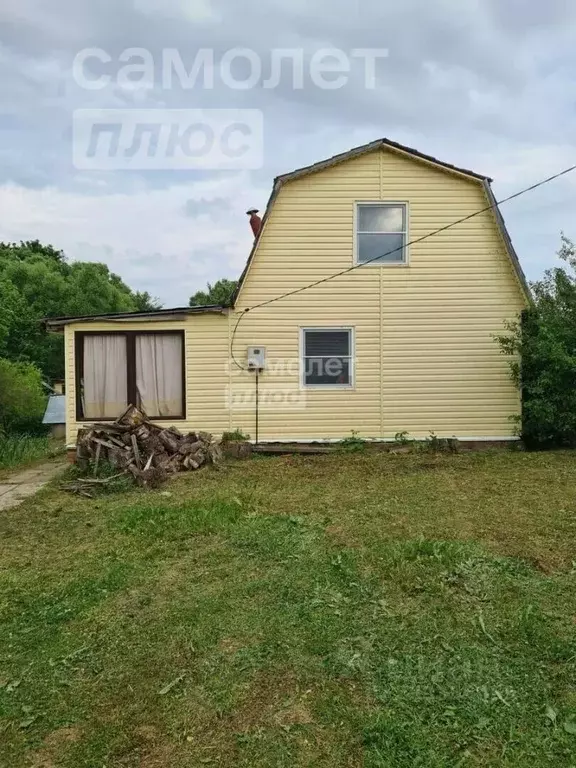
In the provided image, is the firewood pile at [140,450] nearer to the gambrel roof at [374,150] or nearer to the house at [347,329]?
the house at [347,329]

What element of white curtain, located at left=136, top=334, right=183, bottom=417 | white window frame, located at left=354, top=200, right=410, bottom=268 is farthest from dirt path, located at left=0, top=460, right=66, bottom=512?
white window frame, located at left=354, top=200, right=410, bottom=268

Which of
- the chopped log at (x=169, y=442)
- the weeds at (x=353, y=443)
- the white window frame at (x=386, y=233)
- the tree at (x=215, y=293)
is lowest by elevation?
the weeds at (x=353, y=443)

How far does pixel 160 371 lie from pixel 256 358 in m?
1.87

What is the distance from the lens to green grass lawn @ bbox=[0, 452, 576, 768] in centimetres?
233

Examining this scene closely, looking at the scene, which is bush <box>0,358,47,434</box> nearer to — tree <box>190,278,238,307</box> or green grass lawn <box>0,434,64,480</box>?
green grass lawn <box>0,434,64,480</box>

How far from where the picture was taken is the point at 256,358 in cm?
1008

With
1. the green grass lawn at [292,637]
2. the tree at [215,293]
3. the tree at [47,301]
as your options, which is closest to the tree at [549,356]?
the green grass lawn at [292,637]

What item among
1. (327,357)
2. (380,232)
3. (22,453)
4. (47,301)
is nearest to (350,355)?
(327,357)

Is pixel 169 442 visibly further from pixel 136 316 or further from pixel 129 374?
pixel 136 316

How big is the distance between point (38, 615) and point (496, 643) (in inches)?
118

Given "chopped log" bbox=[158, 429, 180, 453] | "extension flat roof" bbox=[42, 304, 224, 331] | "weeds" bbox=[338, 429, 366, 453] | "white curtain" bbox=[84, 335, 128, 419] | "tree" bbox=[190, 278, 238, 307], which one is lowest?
"weeds" bbox=[338, 429, 366, 453]

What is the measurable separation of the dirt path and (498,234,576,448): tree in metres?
8.57

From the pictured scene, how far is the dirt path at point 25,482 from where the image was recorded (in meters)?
7.49

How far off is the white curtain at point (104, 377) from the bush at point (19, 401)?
29.0ft
